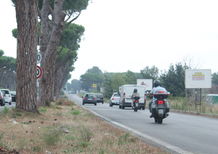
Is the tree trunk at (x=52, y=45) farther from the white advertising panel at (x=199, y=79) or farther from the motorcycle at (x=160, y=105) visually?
the white advertising panel at (x=199, y=79)

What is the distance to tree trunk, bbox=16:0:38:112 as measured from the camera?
16688 mm

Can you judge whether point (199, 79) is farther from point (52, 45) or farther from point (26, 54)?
point (26, 54)

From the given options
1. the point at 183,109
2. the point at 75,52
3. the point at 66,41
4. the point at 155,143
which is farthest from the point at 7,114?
the point at 75,52

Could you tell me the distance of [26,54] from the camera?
55.0 ft

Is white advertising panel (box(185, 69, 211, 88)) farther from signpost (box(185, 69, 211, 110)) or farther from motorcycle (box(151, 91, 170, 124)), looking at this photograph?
motorcycle (box(151, 91, 170, 124))

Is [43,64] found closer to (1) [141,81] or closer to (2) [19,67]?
(2) [19,67]

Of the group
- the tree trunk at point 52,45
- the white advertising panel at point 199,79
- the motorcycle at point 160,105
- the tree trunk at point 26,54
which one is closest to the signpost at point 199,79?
the white advertising panel at point 199,79

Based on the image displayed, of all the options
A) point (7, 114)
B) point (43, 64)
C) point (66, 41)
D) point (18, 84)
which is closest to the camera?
point (7, 114)

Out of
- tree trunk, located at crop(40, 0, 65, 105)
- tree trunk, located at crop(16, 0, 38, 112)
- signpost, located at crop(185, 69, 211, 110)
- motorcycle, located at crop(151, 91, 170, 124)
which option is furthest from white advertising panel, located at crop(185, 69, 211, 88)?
tree trunk, located at crop(16, 0, 38, 112)

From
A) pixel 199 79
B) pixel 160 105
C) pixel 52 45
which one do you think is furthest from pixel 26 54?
pixel 199 79

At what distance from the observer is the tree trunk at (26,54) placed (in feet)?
54.7

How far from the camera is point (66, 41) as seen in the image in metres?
53.6

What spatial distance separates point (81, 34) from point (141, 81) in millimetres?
12581

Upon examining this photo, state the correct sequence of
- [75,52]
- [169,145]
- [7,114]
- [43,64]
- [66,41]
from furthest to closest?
[75,52]
[66,41]
[43,64]
[7,114]
[169,145]
